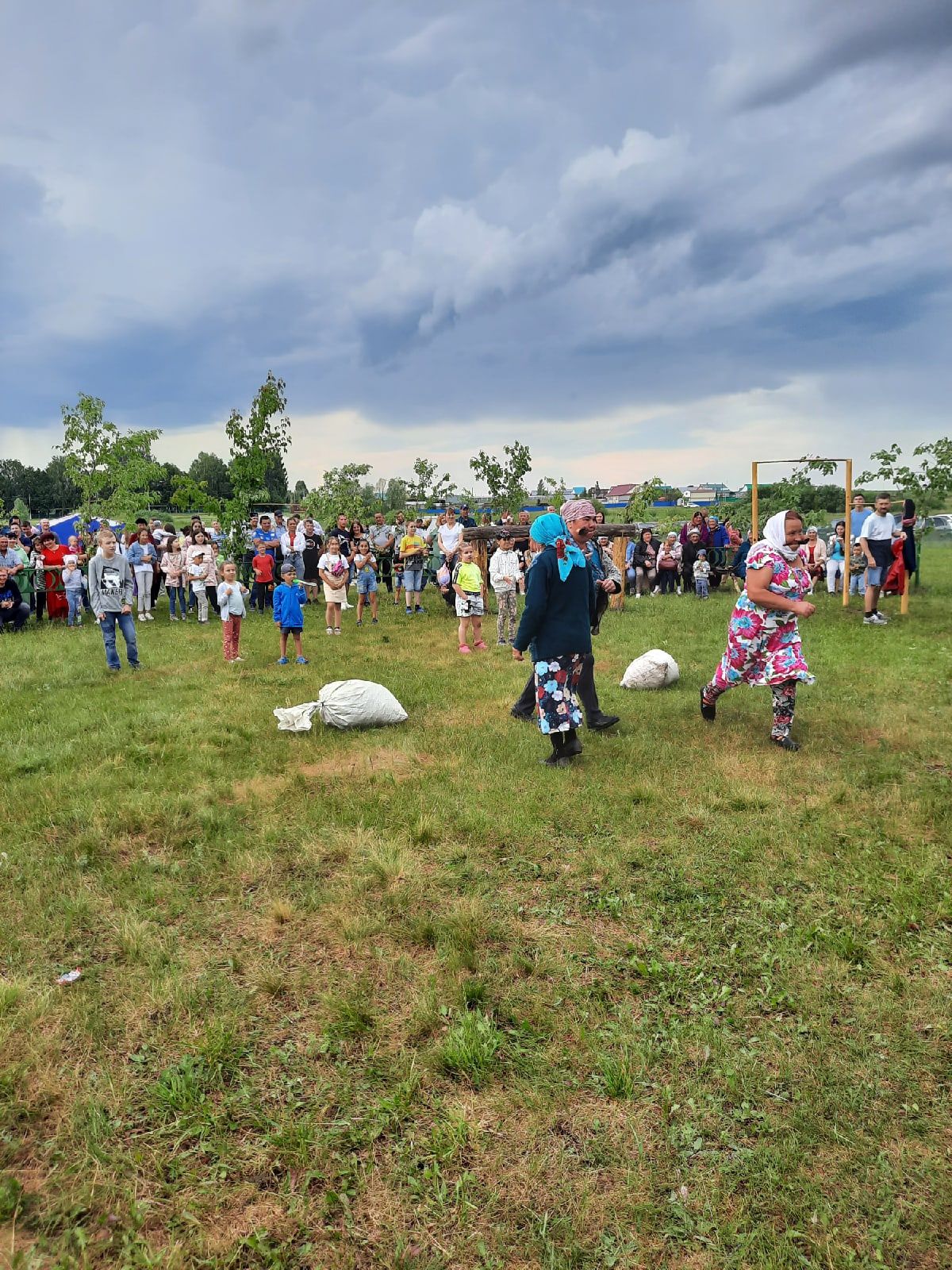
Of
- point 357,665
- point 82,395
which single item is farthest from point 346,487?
point 357,665

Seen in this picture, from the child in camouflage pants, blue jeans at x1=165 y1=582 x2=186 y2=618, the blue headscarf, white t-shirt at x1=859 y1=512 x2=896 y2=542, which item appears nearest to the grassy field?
the blue headscarf

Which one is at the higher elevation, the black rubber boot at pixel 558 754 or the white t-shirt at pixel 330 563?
the white t-shirt at pixel 330 563

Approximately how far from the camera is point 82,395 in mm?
19203

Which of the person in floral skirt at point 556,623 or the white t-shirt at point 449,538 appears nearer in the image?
the person in floral skirt at point 556,623

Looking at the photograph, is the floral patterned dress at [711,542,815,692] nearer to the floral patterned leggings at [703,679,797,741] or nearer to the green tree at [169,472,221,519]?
the floral patterned leggings at [703,679,797,741]

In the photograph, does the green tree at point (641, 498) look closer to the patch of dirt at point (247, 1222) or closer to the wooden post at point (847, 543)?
the wooden post at point (847, 543)

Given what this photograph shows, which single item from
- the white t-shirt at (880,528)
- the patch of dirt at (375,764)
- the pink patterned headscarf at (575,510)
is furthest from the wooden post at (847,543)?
the patch of dirt at (375,764)

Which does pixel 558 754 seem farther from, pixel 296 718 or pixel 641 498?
pixel 641 498

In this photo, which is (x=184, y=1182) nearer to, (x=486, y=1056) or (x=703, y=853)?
(x=486, y=1056)

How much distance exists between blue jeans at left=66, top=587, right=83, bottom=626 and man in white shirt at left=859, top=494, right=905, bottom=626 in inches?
604

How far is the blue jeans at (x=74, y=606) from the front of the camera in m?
15.6

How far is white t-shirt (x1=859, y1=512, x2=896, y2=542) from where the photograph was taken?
1345cm

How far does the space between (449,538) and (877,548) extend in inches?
323

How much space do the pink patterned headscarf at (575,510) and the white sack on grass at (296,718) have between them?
3.26m
